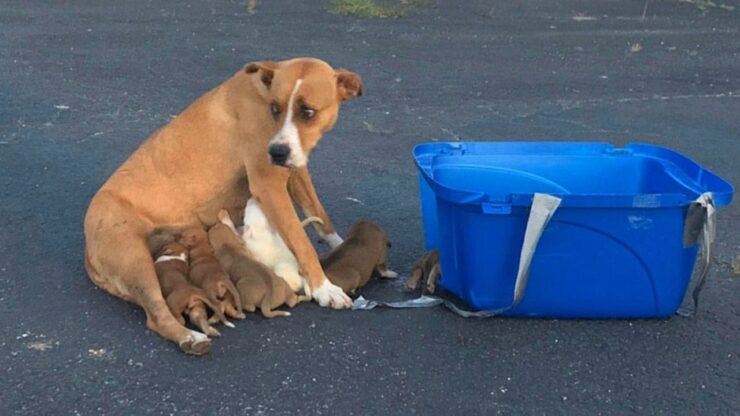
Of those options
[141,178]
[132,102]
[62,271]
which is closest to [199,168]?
[141,178]

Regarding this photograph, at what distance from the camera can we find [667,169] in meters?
4.92

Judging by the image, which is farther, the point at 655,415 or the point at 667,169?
the point at 667,169

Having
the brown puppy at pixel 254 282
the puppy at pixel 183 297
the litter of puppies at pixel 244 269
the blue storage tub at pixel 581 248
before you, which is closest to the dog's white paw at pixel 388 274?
the litter of puppies at pixel 244 269

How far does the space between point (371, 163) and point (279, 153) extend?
8.79 feet

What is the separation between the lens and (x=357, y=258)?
491 cm

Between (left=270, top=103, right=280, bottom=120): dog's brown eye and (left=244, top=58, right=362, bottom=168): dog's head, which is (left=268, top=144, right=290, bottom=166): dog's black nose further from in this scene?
(left=270, top=103, right=280, bottom=120): dog's brown eye

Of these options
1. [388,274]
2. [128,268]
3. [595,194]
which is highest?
[595,194]

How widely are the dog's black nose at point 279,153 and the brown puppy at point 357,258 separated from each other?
25.5 inches

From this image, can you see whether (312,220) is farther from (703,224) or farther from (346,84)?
(703,224)

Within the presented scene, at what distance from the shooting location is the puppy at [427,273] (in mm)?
4855

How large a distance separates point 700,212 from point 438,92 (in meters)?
5.49

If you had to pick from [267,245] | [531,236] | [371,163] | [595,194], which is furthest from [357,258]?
[371,163]

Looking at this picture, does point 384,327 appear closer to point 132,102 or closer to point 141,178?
point 141,178

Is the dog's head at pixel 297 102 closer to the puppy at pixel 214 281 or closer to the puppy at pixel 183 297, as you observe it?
the puppy at pixel 214 281
